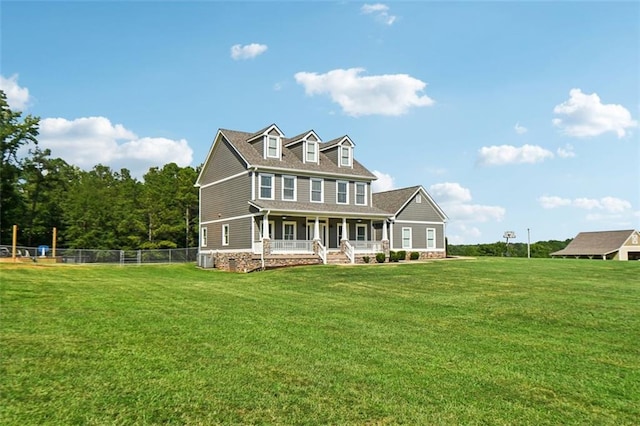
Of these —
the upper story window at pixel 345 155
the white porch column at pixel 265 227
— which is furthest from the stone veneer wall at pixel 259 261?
the upper story window at pixel 345 155

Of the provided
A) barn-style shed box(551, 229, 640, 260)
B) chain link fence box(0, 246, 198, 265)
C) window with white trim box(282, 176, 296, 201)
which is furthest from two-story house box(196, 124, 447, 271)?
barn-style shed box(551, 229, 640, 260)

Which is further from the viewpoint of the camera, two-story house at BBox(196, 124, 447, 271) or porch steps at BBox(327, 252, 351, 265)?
porch steps at BBox(327, 252, 351, 265)

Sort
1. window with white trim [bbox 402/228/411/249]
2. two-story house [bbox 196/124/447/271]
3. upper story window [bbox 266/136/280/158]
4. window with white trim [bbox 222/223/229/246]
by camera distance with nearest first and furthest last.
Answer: two-story house [bbox 196/124/447/271]
upper story window [bbox 266/136/280/158]
window with white trim [bbox 222/223/229/246]
window with white trim [bbox 402/228/411/249]

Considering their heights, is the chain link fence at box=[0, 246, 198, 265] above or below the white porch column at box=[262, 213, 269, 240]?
below

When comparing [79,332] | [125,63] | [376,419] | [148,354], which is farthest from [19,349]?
[125,63]

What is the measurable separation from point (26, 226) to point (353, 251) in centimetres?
3612

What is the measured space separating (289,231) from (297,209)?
8.15 feet

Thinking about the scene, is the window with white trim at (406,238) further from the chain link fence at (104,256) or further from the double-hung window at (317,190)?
the chain link fence at (104,256)

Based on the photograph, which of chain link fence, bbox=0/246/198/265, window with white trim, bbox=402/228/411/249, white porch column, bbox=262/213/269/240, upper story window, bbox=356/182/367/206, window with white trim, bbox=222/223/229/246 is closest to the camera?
white porch column, bbox=262/213/269/240

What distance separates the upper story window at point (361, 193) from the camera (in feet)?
105

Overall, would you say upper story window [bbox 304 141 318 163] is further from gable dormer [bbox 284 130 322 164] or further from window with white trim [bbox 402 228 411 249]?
window with white trim [bbox 402 228 411 249]

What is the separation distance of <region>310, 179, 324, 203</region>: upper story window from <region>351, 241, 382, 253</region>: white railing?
3.55 meters

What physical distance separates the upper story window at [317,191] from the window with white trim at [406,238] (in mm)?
7198

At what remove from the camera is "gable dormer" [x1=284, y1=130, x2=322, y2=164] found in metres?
30.1
